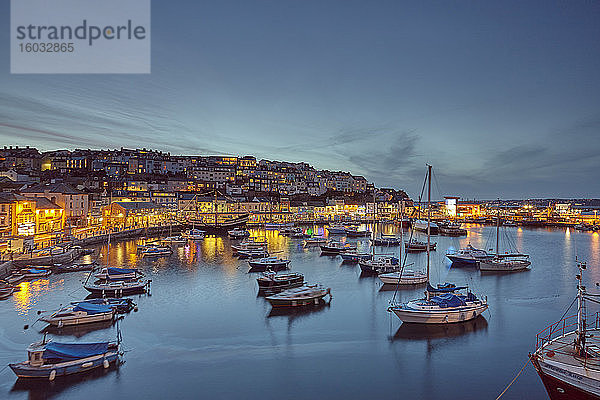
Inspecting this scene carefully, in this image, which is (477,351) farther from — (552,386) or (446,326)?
(552,386)

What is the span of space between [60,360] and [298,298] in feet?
20.5

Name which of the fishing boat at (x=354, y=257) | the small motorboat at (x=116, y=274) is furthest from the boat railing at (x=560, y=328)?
the small motorboat at (x=116, y=274)

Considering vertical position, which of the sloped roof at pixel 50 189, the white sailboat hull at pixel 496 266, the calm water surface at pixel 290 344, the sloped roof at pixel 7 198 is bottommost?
the calm water surface at pixel 290 344

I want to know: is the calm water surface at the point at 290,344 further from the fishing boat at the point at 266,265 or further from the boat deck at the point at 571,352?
the fishing boat at the point at 266,265

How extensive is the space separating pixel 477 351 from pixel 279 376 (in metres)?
4.40

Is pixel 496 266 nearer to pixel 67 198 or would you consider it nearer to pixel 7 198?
pixel 7 198

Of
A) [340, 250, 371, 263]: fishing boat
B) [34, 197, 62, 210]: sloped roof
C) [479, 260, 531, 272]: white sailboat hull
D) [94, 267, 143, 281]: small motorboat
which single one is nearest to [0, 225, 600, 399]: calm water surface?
[94, 267, 143, 281]: small motorboat

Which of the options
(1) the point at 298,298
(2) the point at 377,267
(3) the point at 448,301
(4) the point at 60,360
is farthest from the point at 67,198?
(3) the point at 448,301

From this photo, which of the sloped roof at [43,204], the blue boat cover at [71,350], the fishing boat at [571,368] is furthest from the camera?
the sloped roof at [43,204]

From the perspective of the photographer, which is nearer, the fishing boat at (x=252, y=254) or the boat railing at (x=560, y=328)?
the boat railing at (x=560, y=328)

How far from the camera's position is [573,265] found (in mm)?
21016

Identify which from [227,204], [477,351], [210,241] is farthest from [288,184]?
[477,351]

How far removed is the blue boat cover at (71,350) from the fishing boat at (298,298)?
16.4ft

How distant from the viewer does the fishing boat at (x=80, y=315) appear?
32.0ft
